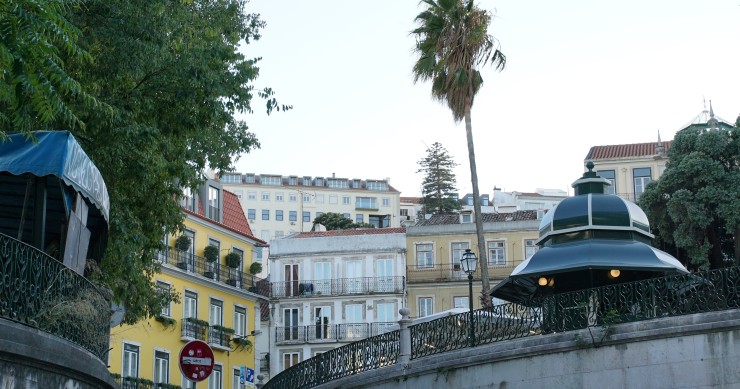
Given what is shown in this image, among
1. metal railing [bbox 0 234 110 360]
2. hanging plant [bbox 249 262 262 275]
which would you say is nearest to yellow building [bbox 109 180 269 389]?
hanging plant [bbox 249 262 262 275]

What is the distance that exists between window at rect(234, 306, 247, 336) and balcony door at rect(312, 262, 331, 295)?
272 inches

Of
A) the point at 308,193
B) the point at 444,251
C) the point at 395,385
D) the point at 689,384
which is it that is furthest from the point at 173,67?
the point at 308,193

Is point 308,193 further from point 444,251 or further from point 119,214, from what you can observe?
point 119,214

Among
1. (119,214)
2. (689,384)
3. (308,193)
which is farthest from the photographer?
(308,193)

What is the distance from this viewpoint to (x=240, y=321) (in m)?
57.0

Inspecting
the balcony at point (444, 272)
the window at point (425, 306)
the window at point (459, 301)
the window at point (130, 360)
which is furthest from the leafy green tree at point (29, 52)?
the balcony at point (444, 272)

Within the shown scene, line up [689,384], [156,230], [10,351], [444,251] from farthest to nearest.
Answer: [444,251] < [156,230] < [689,384] < [10,351]

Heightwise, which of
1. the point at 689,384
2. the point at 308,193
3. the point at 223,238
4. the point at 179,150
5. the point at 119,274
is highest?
the point at 308,193

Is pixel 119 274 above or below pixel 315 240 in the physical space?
below

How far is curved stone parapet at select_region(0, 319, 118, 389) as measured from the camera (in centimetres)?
1129

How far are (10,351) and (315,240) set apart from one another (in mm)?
53503

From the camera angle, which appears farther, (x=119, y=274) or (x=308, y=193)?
(x=308, y=193)

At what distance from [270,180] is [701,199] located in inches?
3495

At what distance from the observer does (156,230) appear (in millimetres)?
23625
